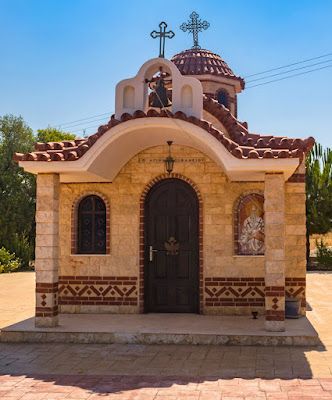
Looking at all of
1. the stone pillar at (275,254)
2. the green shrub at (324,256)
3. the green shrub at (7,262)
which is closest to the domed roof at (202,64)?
the stone pillar at (275,254)

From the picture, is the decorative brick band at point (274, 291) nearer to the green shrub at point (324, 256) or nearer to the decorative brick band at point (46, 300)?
the decorative brick band at point (46, 300)

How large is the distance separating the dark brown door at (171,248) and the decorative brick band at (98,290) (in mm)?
381

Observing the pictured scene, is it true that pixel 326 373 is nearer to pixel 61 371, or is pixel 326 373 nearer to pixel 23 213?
pixel 61 371

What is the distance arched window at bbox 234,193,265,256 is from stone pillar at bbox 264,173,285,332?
6.99 ft

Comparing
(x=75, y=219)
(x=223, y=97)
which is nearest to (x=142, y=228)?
(x=75, y=219)

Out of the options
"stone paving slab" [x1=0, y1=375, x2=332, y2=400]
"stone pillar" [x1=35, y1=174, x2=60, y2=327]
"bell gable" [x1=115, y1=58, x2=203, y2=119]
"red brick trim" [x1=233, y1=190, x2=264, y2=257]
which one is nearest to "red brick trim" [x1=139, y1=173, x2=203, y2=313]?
"red brick trim" [x1=233, y1=190, x2=264, y2=257]

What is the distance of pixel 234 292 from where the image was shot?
11.8m

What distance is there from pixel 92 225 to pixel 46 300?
2.64 meters

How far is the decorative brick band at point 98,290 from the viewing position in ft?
39.5

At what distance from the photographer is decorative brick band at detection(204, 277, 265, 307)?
11.8 meters

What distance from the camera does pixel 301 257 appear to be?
11.7 m

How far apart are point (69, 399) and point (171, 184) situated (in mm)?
6359

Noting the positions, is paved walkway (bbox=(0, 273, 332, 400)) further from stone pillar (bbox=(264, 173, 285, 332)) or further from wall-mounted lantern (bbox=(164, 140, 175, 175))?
wall-mounted lantern (bbox=(164, 140, 175, 175))

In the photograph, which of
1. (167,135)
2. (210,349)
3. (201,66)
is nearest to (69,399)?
(210,349)
